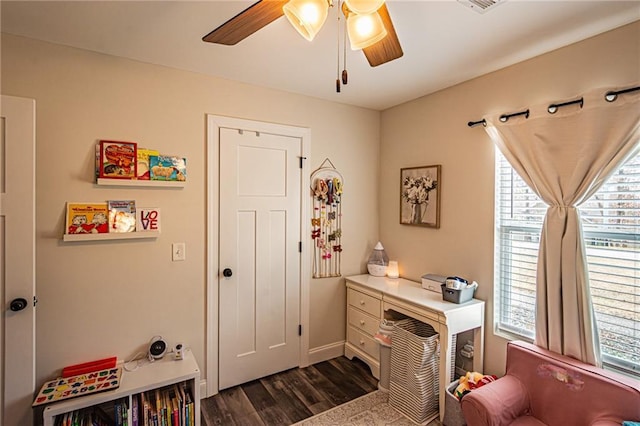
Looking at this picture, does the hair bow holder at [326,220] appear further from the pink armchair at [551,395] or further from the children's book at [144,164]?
the pink armchair at [551,395]

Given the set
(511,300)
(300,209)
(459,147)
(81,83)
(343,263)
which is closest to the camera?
(81,83)

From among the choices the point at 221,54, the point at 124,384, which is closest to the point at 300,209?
the point at 221,54

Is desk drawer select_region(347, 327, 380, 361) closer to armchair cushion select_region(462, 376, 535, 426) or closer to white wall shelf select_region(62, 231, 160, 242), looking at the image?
armchair cushion select_region(462, 376, 535, 426)

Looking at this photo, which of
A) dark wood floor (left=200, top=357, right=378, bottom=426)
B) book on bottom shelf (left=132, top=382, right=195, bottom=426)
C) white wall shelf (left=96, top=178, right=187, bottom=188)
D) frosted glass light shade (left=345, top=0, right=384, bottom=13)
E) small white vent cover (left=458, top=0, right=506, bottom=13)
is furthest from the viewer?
dark wood floor (left=200, top=357, right=378, bottom=426)

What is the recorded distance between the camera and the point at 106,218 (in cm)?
214

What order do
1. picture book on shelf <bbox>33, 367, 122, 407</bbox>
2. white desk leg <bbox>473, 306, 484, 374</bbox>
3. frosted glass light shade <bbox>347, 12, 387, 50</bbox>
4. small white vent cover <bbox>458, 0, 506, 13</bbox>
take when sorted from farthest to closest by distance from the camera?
1. white desk leg <bbox>473, 306, 484, 374</bbox>
2. picture book on shelf <bbox>33, 367, 122, 407</bbox>
3. small white vent cover <bbox>458, 0, 506, 13</bbox>
4. frosted glass light shade <bbox>347, 12, 387, 50</bbox>

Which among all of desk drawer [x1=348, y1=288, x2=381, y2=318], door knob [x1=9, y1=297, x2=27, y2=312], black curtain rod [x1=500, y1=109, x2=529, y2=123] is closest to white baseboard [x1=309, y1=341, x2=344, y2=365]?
desk drawer [x1=348, y1=288, x2=381, y2=318]

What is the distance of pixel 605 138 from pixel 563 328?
43.9 inches

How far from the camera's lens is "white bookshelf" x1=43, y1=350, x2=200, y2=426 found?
1747 millimetres

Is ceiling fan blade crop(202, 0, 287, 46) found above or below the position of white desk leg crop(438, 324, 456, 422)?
above

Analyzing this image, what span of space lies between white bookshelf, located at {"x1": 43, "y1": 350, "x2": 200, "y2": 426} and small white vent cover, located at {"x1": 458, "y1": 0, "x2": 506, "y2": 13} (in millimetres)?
2605

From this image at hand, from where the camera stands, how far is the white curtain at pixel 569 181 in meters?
1.76

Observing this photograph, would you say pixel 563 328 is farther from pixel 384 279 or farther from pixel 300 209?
pixel 300 209

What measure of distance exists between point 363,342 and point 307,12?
2.70 meters
